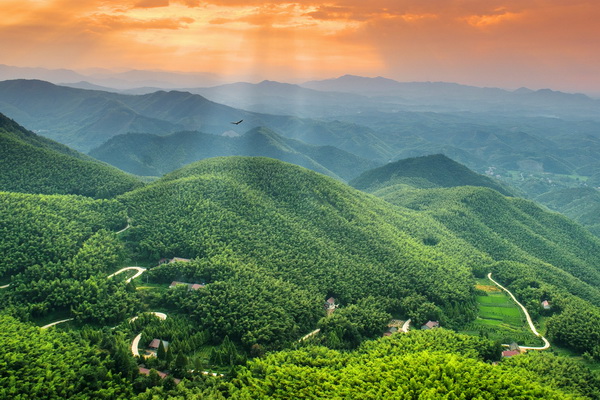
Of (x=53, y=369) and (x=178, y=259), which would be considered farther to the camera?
(x=178, y=259)

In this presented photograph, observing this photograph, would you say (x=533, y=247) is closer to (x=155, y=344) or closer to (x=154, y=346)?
(x=155, y=344)

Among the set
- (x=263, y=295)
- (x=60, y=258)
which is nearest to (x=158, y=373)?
(x=263, y=295)

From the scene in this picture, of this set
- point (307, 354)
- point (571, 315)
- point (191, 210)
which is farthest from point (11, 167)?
point (571, 315)

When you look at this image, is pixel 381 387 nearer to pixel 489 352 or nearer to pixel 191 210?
pixel 489 352

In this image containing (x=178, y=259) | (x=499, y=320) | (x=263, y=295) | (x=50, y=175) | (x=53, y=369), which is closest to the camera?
(x=53, y=369)

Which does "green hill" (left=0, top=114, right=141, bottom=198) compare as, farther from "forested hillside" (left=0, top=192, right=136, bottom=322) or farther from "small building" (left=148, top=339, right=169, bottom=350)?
"small building" (left=148, top=339, right=169, bottom=350)

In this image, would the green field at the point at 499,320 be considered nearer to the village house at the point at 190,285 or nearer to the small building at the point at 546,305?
the small building at the point at 546,305
